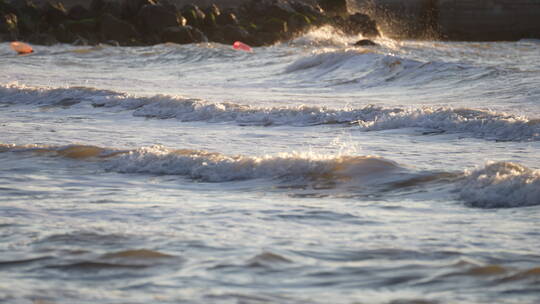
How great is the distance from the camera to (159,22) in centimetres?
4025

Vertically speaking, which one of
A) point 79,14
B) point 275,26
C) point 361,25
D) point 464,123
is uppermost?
point 79,14

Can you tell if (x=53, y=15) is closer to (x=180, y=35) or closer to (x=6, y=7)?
(x=6, y=7)

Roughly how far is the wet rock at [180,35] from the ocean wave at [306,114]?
24.4 metres

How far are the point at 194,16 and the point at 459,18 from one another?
17.9 metres

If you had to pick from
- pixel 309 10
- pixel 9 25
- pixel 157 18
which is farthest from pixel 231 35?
pixel 9 25

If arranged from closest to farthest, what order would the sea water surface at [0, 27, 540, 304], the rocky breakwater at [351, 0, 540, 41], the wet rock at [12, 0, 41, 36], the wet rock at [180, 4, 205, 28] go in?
the sea water surface at [0, 27, 540, 304]
the wet rock at [12, 0, 41, 36]
the wet rock at [180, 4, 205, 28]
the rocky breakwater at [351, 0, 540, 41]

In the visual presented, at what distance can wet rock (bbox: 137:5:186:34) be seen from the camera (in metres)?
40.2

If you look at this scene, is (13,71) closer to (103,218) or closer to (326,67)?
(326,67)

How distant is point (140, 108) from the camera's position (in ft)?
42.5

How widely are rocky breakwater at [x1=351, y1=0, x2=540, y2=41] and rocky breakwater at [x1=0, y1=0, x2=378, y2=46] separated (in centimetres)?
504

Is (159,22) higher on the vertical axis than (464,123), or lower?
higher

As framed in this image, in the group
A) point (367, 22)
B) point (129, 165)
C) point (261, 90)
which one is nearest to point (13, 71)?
point (261, 90)

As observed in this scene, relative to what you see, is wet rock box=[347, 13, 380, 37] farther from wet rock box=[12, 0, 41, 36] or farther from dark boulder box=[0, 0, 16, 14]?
dark boulder box=[0, 0, 16, 14]

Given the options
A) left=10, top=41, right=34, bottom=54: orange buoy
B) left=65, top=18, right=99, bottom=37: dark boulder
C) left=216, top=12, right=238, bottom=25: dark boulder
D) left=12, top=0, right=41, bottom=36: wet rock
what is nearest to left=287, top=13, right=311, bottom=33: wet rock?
left=216, top=12, right=238, bottom=25: dark boulder
